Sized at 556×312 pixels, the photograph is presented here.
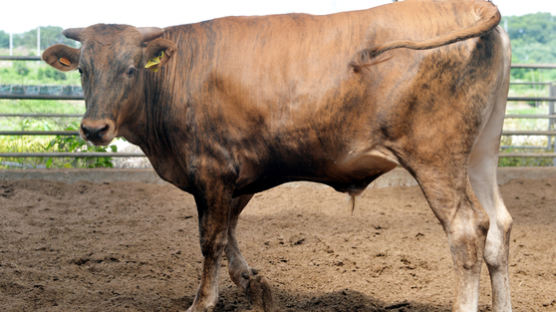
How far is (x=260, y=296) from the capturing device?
347cm

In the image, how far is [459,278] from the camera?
9.98 feet

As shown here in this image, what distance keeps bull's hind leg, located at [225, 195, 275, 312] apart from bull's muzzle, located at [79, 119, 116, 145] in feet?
3.38

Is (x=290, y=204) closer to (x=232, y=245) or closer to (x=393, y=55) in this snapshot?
(x=232, y=245)

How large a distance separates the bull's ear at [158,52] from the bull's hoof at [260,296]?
1.33 meters

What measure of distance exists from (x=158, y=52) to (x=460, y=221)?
6.03 ft

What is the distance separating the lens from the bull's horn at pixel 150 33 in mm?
3355

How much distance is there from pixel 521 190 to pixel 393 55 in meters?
4.84

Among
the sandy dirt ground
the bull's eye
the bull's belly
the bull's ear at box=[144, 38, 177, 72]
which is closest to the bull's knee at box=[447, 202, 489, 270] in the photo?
the bull's belly

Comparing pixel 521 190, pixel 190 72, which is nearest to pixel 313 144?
pixel 190 72

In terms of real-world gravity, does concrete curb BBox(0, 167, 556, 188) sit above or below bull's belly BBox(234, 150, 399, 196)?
below

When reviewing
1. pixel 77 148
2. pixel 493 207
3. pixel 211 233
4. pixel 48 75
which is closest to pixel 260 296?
pixel 211 233

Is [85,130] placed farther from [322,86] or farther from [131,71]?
[322,86]

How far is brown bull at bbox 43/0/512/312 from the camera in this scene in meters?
2.98

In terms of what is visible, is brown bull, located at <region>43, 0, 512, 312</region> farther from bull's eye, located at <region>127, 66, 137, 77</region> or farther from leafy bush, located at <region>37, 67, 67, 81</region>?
leafy bush, located at <region>37, 67, 67, 81</region>
